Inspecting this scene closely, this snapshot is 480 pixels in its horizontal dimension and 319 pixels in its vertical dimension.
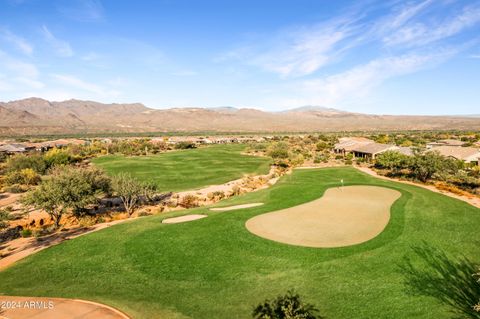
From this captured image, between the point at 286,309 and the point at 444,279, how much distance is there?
7959 mm

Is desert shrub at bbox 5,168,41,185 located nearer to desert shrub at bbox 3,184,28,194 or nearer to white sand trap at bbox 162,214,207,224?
desert shrub at bbox 3,184,28,194

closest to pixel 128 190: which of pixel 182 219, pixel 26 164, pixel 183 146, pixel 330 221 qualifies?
pixel 182 219

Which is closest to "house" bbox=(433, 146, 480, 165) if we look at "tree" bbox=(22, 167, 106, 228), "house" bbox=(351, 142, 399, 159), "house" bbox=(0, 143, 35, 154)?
"house" bbox=(351, 142, 399, 159)

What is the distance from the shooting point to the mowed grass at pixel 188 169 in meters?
44.8

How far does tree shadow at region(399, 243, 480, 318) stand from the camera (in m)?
11.4

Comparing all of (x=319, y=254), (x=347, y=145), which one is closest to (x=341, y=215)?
(x=319, y=254)

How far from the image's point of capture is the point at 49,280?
14.0m

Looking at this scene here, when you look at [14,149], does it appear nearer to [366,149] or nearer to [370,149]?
[366,149]

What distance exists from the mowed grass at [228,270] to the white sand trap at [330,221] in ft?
2.94

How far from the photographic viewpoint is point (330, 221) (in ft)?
68.5

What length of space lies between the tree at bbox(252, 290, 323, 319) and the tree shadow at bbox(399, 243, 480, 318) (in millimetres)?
4521

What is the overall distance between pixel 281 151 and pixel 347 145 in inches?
746

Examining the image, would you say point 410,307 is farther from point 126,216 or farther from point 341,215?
point 126,216

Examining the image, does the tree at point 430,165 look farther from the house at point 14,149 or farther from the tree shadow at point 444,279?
the house at point 14,149
